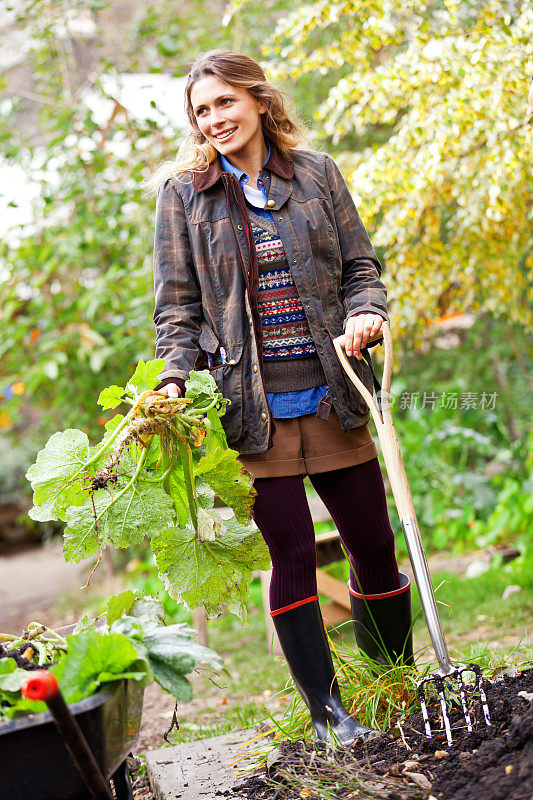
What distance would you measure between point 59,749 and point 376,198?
2.84m

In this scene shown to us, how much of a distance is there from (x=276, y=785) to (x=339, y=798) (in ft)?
0.88

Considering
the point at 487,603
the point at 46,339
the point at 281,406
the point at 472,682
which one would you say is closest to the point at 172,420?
the point at 281,406

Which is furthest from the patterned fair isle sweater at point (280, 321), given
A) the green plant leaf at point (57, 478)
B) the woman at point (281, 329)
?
the green plant leaf at point (57, 478)

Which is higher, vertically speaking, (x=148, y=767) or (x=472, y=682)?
(x=472, y=682)

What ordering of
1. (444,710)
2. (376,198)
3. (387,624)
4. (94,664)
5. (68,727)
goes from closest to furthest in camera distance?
(68,727)
(94,664)
(444,710)
(387,624)
(376,198)

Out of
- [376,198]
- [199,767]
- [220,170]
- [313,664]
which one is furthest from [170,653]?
[376,198]

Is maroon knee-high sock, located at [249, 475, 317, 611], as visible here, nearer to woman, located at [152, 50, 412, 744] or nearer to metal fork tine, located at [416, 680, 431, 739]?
woman, located at [152, 50, 412, 744]

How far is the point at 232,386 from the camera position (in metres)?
2.12

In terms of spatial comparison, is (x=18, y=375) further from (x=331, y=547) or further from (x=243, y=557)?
(x=243, y=557)

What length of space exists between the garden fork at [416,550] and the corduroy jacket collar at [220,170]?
0.50 m

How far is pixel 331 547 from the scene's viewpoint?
13.5 ft

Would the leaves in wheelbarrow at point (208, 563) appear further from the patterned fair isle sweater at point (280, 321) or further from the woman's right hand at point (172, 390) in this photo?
the patterned fair isle sweater at point (280, 321)

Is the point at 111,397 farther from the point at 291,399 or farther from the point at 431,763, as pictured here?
the point at 431,763

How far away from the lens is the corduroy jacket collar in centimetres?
220
